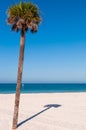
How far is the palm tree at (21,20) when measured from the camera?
16.5 metres

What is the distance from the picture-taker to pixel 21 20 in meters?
16.6

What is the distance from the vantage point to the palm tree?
1652cm

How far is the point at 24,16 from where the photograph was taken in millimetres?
16609

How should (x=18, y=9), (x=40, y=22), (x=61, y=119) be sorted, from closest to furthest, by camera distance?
(x=18, y=9) < (x=40, y=22) < (x=61, y=119)

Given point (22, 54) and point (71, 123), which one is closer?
point (22, 54)

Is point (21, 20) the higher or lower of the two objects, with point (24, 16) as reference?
lower

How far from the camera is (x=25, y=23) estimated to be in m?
16.9

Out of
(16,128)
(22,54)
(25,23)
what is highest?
(25,23)

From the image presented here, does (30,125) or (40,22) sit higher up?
(40,22)

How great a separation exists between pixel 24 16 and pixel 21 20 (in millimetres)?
336

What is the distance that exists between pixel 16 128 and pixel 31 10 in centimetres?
779

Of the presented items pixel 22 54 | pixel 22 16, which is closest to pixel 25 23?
pixel 22 16

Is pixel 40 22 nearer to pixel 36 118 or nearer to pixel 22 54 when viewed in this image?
pixel 22 54

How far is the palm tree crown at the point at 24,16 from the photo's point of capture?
54.2ft
